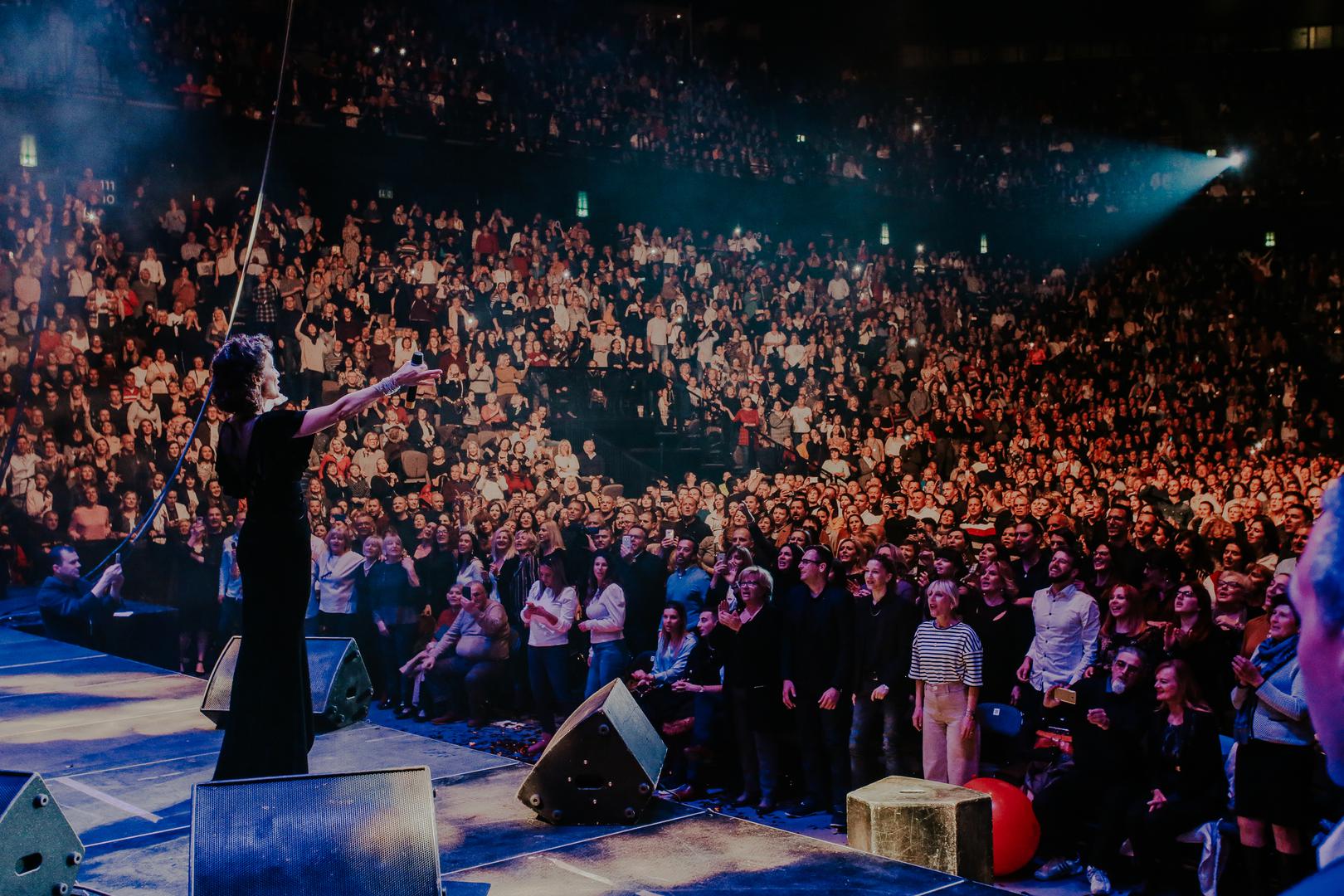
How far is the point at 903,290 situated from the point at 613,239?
434cm

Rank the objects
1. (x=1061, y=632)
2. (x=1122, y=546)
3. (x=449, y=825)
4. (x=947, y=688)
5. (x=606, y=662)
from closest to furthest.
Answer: (x=449, y=825)
(x=947, y=688)
(x=1061, y=632)
(x=606, y=662)
(x=1122, y=546)

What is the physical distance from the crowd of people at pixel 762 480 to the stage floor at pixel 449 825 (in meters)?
0.95

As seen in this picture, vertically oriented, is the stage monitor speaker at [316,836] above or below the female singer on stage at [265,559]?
below

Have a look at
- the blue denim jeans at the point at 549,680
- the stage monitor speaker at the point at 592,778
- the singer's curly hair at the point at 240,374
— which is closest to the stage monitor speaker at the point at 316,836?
the stage monitor speaker at the point at 592,778

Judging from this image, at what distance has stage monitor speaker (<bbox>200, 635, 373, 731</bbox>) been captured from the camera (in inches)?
171

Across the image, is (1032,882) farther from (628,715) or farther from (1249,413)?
(1249,413)

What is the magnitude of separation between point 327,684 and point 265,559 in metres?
1.40

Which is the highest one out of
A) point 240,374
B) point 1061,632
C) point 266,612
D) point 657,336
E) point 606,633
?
point 657,336

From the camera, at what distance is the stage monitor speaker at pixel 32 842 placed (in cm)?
260

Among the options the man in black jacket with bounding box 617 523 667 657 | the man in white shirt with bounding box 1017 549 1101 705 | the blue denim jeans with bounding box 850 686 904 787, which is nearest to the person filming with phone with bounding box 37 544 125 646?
the man in black jacket with bounding box 617 523 667 657

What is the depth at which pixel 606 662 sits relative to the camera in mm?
6867

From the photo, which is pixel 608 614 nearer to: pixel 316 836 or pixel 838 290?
pixel 316 836

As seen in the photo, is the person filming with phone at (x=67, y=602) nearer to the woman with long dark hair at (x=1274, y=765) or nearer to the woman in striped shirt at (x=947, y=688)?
the woman in striped shirt at (x=947, y=688)

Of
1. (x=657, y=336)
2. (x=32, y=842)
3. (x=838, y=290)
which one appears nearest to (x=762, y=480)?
(x=657, y=336)
